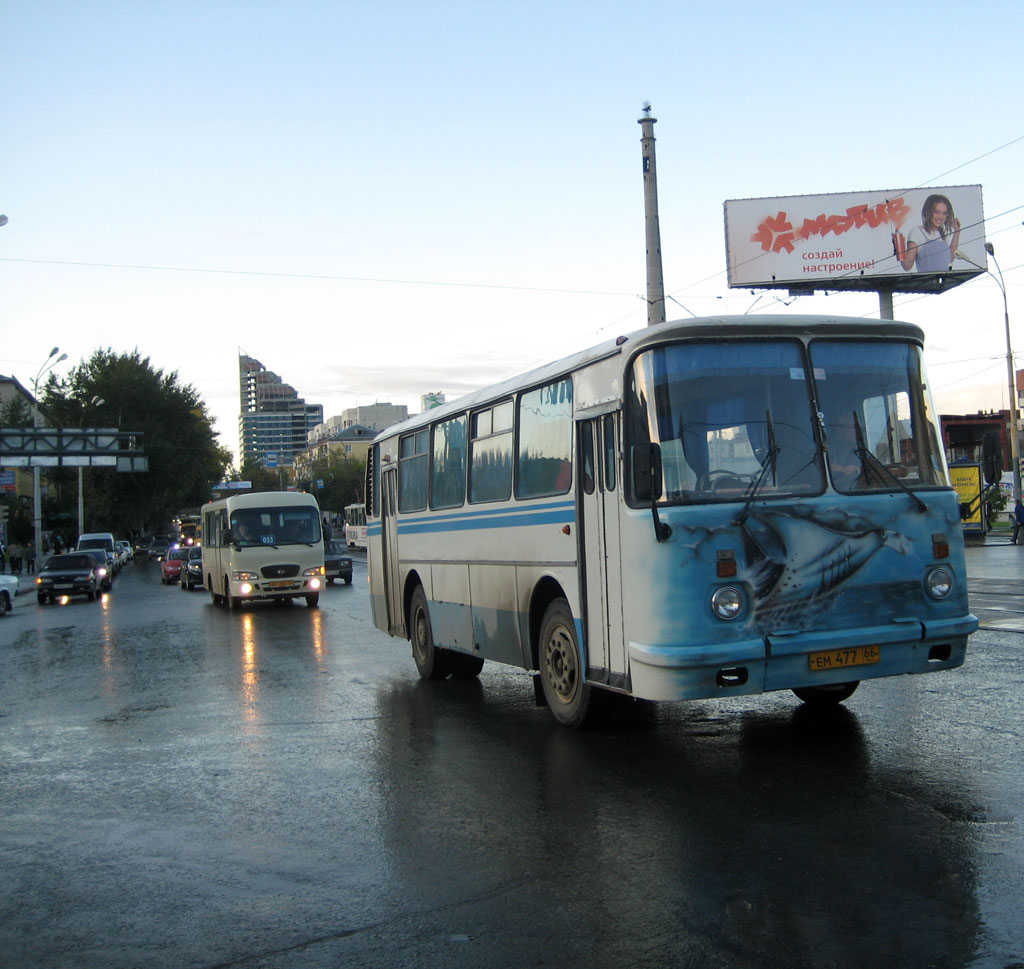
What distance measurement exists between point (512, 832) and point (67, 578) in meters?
34.9

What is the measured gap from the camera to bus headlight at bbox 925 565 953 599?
7.79 meters

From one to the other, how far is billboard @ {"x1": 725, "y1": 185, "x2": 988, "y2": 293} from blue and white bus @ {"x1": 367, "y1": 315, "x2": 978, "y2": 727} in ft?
138

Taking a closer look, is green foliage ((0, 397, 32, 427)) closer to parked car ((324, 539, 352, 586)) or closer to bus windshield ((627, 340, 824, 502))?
parked car ((324, 539, 352, 586))

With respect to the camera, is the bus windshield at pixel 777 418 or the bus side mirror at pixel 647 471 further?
the bus windshield at pixel 777 418

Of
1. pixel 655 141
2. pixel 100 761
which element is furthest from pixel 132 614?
pixel 100 761

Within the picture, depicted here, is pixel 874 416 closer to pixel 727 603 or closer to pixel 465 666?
pixel 727 603

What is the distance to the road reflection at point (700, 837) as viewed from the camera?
4.56 m

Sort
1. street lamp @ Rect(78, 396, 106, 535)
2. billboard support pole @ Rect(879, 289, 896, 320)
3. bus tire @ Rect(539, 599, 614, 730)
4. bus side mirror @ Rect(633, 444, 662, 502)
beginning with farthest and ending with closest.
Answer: street lamp @ Rect(78, 396, 106, 535), billboard support pole @ Rect(879, 289, 896, 320), bus tire @ Rect(539, 599, 614, 730), bus side mirror @ Rect(633, 444, 662, 502)

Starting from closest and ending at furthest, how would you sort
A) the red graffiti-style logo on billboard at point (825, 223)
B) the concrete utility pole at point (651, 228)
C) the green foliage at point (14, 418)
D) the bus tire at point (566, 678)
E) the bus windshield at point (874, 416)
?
the bus windshield at point (874, 416) → the bus tire at point (566, 678) → the concrete utility pole at point (651, 228) → the red graffiti-style logo on billboard at point (825, 223) → the green foliage at point (14, 418)

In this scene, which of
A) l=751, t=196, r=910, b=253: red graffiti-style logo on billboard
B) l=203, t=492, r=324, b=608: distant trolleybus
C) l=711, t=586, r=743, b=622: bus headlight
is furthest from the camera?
l=751, t=196, r=910, b=253: red graffiti-style logo on billboard

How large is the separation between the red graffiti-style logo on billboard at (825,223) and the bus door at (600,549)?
140 feet

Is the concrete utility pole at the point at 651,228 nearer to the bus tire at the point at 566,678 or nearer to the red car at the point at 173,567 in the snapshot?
the bus tire at the point at 566,678

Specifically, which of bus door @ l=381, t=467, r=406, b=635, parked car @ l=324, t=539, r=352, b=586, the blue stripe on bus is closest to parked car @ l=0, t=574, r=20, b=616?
parked car @ l=324, t=539, r=352, b=586

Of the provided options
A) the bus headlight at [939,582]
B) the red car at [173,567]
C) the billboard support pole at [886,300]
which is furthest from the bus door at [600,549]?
the billboard support pole at [886,300]
